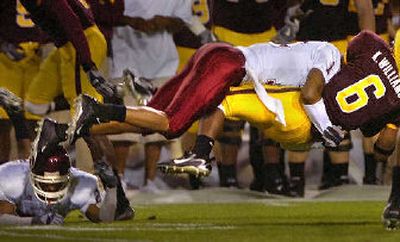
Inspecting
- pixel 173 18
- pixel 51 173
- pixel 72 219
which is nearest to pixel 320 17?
pixel 173 18

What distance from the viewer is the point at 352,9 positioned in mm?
8438

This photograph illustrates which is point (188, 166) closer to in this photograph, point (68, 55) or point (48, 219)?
point (48, 219)

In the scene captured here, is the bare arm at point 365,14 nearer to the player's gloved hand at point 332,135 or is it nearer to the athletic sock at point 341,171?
the athletic sock at point 341,171

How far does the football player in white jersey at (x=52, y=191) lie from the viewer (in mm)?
5547

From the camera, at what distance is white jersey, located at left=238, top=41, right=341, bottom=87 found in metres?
5.55

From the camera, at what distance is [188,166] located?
5.06 metres

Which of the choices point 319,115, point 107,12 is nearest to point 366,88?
point 319,115

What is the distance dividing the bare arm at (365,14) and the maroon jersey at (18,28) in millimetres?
2119

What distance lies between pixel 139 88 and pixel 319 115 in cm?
87

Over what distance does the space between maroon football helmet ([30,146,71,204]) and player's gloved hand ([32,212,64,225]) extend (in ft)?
0.54

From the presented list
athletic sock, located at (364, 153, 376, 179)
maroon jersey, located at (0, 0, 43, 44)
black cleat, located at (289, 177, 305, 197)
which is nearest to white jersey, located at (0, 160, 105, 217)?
maroon jersey, located at (0, 0, 43, 44)

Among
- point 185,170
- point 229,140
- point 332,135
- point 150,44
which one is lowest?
point 229,140

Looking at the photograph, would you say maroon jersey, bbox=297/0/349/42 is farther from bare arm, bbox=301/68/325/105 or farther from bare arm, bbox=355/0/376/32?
bare arm, bbox=301/68/325/105

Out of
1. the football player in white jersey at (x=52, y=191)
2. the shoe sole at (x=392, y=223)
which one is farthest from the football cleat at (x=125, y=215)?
the shoe sole at (x=392, y=223)
